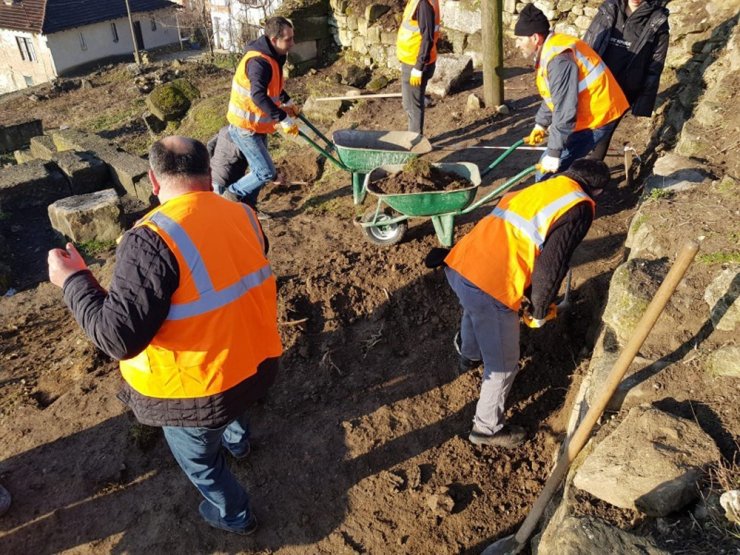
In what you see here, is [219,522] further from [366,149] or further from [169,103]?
[169,103]

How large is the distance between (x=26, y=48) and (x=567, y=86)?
105ft

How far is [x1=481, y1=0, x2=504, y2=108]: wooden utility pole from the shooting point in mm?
7156

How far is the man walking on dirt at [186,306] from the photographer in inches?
88.5

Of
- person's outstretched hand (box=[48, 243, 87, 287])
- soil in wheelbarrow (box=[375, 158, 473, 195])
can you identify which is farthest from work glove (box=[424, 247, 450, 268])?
person's outstretched hand (box=[48, 243, 87, 287])

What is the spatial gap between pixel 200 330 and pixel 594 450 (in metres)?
1.90

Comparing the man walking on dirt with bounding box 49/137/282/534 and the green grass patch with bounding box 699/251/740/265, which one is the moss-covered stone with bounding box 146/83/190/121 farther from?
the green grass patch with bounding box 699/251/740/265

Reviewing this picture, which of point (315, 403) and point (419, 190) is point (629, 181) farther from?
point (315, 403)

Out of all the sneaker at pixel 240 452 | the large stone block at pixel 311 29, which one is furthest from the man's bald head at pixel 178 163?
the large stone block at pixel 311 29

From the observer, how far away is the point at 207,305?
239 centimetres

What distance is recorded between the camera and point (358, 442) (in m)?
3.76

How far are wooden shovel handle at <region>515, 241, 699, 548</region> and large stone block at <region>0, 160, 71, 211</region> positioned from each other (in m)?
8.50

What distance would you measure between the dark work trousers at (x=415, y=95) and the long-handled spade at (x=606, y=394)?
4602 mm

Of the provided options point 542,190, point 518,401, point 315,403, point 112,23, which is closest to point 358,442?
point 315,403

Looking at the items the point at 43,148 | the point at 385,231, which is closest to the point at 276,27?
the point at 385,231
